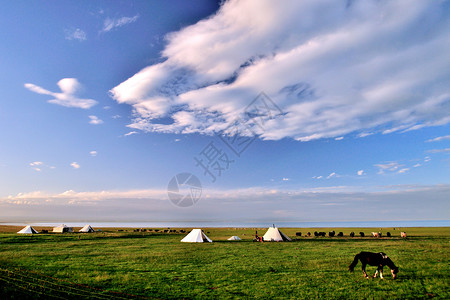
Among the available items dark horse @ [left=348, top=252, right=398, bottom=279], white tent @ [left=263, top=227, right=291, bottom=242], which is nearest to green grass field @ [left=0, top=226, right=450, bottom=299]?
dark horse @ [left=348, top=252, right=398, bottom=279]

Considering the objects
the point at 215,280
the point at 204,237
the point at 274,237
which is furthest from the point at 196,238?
the point at 215,280

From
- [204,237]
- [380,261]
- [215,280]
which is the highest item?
[380,261]

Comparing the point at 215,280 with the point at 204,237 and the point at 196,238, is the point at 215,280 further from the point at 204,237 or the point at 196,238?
the point at 204,237

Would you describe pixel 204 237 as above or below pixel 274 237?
above

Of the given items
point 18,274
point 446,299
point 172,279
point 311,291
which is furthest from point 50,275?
point 446,299

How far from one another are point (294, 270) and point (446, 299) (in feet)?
31.5

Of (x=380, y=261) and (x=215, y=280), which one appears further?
(x=215, y=280)

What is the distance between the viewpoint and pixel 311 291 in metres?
14.5

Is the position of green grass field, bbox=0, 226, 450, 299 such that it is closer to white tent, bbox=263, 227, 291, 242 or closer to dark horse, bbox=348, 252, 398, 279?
dark horse, bbox=348, 252, 398, 279

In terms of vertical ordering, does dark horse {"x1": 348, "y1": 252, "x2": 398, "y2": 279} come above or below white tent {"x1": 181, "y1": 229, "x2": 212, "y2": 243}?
above

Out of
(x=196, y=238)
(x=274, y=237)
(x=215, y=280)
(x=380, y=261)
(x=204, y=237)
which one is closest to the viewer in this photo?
(x=380, y=261)

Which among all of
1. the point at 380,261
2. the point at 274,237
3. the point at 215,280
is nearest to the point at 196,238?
the point at 274,237

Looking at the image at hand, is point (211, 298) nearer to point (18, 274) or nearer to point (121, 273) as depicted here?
point (121, 273)

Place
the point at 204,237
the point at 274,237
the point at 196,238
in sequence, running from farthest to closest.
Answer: the point at 274,237 → the point at 204,237 → the point at 196,238
